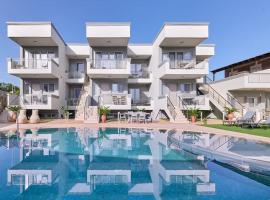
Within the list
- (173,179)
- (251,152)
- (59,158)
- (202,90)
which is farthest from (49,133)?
(202,90)

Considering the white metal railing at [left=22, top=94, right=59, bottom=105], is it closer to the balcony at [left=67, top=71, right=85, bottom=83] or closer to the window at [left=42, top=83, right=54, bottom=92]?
the window at [left=42, top=83, right=54, bottom=92]

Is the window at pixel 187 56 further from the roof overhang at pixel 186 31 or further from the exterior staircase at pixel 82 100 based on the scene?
the exterior staircase at pixel 82 100

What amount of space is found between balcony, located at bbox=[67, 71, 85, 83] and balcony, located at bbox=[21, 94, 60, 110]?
4921mm

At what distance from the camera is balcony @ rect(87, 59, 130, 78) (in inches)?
933

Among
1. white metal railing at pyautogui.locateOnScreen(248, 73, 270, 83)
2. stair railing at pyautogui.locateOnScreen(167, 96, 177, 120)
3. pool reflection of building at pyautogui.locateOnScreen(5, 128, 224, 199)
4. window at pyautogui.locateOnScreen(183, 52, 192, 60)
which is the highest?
window at pyautogui.locateOnScreen(183, 52, 192, 60)

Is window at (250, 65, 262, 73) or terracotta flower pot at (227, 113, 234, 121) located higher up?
window at (250, 65, 262, 73)

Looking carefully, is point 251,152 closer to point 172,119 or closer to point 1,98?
point 172,119

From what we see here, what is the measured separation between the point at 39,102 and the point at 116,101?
27.6 ft

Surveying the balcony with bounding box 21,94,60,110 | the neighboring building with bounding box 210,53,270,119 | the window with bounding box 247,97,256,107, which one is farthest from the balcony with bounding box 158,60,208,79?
the balcony with bounding box 21,94,60,110

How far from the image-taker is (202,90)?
91.7ft

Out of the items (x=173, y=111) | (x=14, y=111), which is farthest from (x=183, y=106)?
(x=14, y=111)

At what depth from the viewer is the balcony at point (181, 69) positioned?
23066mm

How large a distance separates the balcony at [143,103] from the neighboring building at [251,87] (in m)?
9.25

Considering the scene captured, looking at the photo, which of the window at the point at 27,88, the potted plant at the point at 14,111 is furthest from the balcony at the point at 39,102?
the window at the point at 27,88
